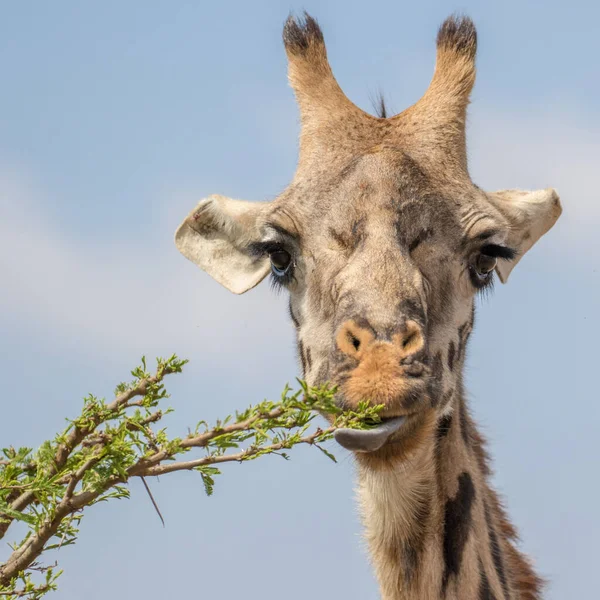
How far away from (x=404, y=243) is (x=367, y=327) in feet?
3.70

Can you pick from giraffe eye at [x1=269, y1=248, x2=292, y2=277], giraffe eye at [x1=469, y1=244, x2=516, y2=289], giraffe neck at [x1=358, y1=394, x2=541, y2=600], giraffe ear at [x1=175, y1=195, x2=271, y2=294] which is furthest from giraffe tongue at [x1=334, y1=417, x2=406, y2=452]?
giraffe ear at [x1=175, y1=195, x2=271, y2=294]

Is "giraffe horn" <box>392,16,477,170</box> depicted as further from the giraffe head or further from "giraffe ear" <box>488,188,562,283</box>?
"giraffe ear" <box>488,188,562,283</box>

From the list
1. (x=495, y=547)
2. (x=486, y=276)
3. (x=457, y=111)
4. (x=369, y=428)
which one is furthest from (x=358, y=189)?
(x=495, y=547)

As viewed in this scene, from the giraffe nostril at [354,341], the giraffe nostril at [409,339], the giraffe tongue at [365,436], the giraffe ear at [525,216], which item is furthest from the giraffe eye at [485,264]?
the giraffe tongue at [365,436]

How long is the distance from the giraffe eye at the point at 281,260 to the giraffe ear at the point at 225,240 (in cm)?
65

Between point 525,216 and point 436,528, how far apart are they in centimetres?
308

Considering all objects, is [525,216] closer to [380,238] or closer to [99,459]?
[380,238]

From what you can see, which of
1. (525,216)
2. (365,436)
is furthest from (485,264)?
(365,436)

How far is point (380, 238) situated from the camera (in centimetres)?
685

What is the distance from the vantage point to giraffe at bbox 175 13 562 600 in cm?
628

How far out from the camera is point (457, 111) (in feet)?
28.3

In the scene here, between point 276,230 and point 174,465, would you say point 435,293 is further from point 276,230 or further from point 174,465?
point 174,465

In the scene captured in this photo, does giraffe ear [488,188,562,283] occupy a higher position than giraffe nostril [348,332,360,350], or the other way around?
giraffe ear [488,188,562,283]

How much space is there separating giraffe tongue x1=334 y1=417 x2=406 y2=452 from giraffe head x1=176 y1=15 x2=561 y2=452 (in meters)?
0.01
